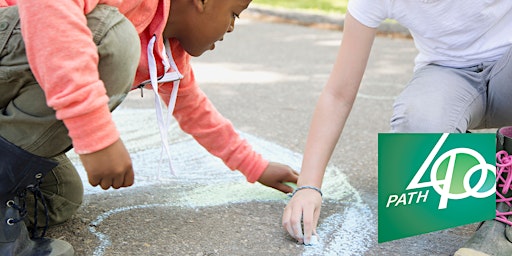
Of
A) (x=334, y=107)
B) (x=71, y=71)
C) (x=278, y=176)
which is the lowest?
(x=278, y=176)

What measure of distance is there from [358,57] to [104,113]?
78 cm

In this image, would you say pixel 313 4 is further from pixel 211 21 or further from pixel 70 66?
pixel 70 66

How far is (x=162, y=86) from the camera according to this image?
1766 mm

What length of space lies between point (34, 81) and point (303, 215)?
2.14ft

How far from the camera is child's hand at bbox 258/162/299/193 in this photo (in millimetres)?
1853

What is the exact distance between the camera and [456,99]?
1708mm

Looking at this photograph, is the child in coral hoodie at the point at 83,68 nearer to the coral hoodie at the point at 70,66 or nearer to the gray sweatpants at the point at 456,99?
the coral hoodie at the point at 70,66

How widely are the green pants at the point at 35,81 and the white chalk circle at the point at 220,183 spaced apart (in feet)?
1.06

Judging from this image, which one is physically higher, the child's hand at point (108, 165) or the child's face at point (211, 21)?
the child's face at point (211, 21)

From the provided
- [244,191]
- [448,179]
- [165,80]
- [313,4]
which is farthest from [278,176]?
[313,4]

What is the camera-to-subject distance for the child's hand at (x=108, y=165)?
1.23m

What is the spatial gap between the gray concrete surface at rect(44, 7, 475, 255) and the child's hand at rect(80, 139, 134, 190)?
0.29 meters

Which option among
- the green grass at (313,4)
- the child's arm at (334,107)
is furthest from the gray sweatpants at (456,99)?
the green grass at (313,4)

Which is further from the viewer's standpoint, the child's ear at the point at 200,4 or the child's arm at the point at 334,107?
the child's arm at the point at 334,107
